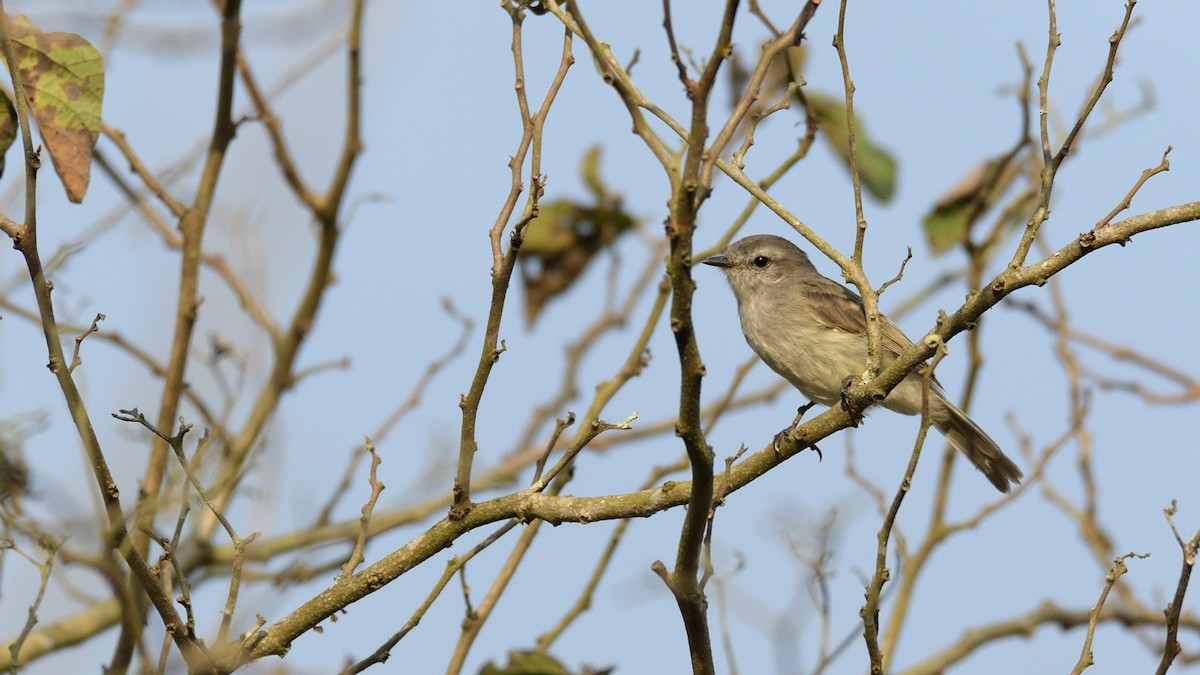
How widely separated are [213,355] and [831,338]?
295cm

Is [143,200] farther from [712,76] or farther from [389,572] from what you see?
[712,76]

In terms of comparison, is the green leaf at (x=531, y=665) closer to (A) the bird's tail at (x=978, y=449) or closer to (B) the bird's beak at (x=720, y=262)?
(A) the bird's tail at (x=978, y=449)

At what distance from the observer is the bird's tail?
640 centimetres

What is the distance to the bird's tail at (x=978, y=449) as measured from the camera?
21.0 feet

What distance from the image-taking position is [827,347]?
6.23m

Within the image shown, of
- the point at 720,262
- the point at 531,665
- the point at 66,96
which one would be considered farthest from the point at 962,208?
the point at 66,96

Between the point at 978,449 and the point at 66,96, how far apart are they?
15.6 ft

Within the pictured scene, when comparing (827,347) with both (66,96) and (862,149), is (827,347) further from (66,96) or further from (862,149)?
(66,96)

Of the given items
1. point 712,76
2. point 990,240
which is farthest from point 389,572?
point 990,240

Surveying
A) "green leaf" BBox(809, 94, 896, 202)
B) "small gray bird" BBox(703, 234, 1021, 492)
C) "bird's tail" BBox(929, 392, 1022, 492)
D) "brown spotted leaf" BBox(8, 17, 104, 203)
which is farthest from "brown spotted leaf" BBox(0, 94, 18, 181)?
"bird's tail" BBox(929, 392, 1022, 492)

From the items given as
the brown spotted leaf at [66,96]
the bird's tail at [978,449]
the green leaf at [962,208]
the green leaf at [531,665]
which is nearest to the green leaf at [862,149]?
the green leaf at [962,208]

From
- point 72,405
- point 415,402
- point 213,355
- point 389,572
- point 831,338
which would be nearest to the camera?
point 72,405

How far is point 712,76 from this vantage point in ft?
7.64

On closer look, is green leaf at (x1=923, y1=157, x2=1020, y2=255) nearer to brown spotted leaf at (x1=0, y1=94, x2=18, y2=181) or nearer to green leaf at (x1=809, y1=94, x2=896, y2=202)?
green leaf at (x1=809, y1=94, x2=896, y2=202)
